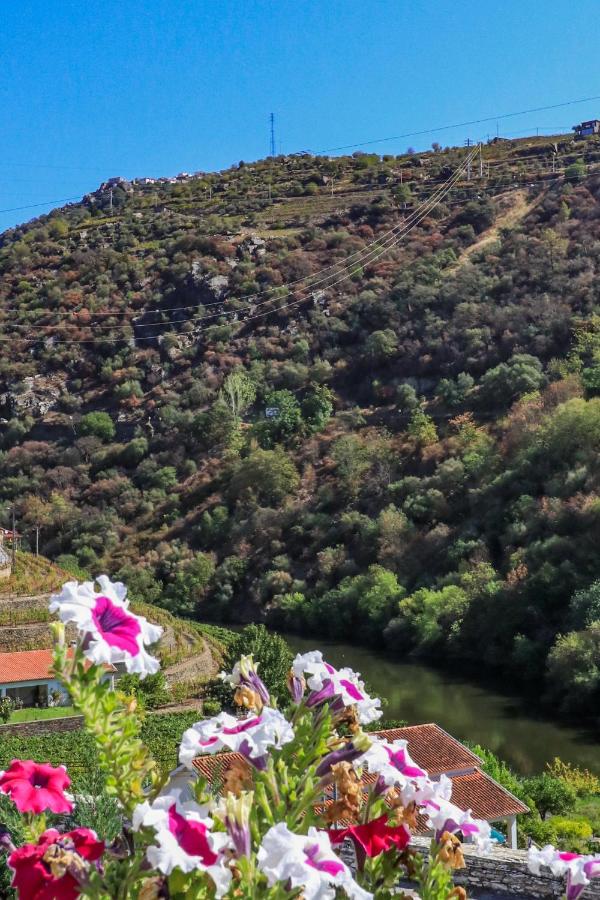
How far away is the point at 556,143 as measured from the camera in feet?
195

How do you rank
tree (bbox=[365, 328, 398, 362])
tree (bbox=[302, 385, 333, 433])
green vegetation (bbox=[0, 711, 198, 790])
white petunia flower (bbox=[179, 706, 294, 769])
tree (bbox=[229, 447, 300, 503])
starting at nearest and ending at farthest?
white petunia flower (bbox=[179, 706, 294, 769]) < green vegetation (bbox=[0, 711, 198, 790]) < tree (bbox=[229, 447, 300, 503]) < tree (bbox=[302, 385, 333, 433]) < tree (bbox=[365, 328, 398, 362])

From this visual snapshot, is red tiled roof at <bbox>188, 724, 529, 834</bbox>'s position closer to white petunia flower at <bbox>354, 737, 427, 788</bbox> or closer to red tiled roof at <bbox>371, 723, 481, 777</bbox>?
red tiled roof at <bbox>371, 723, 481, 777</bbox>

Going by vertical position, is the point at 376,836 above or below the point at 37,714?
above

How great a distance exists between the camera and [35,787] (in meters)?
2.13

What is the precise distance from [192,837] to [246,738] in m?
0.26

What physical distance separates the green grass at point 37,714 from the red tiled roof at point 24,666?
69 centimetres

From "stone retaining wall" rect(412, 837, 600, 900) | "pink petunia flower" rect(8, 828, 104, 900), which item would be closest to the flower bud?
"pink petunia flower" rect(8, 828, 104, 900)

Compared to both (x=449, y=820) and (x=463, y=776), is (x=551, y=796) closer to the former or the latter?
(x=463, y=776)

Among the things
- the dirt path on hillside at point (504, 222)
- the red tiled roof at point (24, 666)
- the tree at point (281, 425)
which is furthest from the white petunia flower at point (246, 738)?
the dirt path on hillside at point (504, 222)

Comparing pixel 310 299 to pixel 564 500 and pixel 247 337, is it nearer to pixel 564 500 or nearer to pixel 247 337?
pixel 247 337

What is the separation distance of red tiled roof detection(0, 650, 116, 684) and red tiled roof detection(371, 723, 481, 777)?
9.07 m

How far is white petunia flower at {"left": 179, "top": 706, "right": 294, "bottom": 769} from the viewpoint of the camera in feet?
6.45

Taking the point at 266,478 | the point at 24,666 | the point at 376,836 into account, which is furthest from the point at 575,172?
the point at 376,836

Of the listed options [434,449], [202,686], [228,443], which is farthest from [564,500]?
[228,443]
